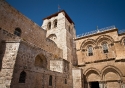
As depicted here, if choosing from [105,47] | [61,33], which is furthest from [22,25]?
[105,47]

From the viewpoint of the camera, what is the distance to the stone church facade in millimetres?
7264

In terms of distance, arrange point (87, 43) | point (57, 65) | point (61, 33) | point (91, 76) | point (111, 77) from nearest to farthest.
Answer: point (57, 65), point (111, 77), point (91, 76), point (87, 43), point (61, 33)

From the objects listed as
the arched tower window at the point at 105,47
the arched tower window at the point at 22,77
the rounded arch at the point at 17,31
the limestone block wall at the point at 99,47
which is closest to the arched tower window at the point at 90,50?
the limestone block wall at the point at 99,47

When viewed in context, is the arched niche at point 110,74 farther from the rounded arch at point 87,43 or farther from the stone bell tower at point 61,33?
the stone bell tower at point 61,33

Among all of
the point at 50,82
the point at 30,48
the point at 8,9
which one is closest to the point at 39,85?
the point at 50,82

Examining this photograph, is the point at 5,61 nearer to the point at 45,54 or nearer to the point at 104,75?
the point at 45,54

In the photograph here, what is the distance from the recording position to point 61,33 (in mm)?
19734

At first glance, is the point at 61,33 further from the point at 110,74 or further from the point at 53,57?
the point at 110,74

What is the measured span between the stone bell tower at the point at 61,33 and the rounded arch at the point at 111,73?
20.8 feet

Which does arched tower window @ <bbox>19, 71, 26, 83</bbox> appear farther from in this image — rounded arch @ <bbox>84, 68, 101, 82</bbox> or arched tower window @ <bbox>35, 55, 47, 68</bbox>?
rounded arch @ <bbox>84, 68, 101, 82</bbox>

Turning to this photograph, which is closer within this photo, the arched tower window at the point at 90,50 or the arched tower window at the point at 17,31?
the arched tower window at the point at 17,31

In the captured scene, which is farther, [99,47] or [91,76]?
[99,47]

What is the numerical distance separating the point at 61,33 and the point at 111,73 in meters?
11.1

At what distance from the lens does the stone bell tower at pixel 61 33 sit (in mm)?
18562
